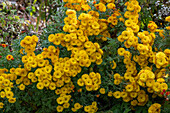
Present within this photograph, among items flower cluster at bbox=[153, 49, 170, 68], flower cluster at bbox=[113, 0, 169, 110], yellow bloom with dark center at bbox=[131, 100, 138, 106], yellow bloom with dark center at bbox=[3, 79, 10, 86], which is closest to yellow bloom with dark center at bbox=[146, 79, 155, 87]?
flower cluster at bbox=[113, 0, 169, 110]

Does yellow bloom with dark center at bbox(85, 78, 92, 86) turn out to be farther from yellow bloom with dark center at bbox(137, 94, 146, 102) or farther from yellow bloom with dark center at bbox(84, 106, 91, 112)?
yellow bloom with dark center at bbox(137, 94, 146, 102)

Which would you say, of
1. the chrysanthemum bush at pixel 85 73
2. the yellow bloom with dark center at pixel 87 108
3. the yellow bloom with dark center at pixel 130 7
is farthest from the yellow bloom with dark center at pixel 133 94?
the yellow bloom with dark center at pixel 130 7

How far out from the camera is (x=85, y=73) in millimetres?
2309

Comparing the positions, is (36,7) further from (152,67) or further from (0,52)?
(152,67)

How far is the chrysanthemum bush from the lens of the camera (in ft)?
6.88

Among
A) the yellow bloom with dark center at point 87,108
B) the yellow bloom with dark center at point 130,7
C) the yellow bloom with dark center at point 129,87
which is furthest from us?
the yellow bloom with dark center at point 130,7

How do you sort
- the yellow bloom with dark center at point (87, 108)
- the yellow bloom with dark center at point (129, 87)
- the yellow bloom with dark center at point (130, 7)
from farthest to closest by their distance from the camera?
1. the yellow bloom with dark center at point (130, 7)
2. the yellow bloom with dark center at point (87, 108)
3. the yellow bloom with dark center at point (129, 87)

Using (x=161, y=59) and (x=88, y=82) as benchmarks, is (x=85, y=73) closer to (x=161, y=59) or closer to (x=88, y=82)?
(x=88, y=82)

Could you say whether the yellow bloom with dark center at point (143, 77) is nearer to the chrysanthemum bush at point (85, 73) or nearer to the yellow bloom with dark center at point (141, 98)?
the chrysanthemum bush at point (85, 73)

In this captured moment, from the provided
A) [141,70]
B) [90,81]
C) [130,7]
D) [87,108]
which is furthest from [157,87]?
[130,7]

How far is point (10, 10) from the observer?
4535mm

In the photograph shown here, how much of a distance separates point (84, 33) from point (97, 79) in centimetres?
52

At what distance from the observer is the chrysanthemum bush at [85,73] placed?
2096mm

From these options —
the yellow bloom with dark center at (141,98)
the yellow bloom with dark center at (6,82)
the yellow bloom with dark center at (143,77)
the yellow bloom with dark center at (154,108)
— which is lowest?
the yellow bloom with dark center at (154,108)
